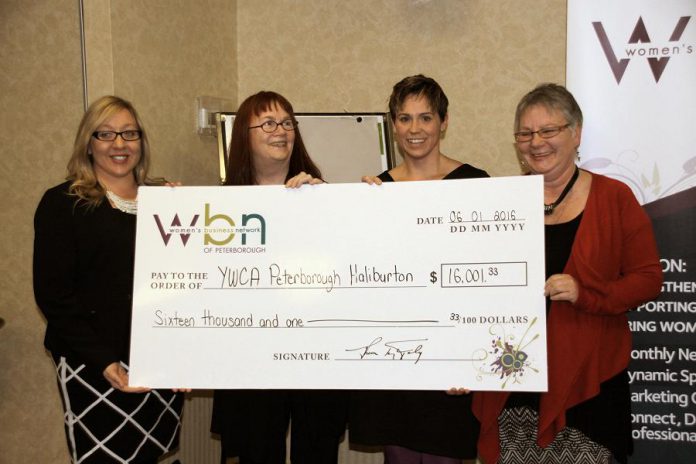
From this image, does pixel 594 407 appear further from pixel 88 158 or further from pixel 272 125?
pixel 88 158

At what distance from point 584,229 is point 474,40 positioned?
1.60 meters

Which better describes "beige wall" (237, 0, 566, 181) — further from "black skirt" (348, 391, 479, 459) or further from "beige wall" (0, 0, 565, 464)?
"black skirt" (348, 391, 479, 459)

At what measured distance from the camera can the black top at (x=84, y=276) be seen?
192cm

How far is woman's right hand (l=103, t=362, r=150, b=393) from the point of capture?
1913 mm

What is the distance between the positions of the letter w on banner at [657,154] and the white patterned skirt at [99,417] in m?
2.10

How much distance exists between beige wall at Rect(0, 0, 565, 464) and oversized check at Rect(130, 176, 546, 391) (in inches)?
35.6

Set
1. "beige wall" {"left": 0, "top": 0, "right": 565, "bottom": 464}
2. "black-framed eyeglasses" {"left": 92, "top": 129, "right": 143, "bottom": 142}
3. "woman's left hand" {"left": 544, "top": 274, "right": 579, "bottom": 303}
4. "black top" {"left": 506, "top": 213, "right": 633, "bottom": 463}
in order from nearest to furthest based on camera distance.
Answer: "woman's left hand" {"left": 544, "top": 274, "right": 579, "bottom": 303} → "black top" {"left": 506, "top": 213, "right": 633, "bottom": 463} → "black-framed eyeglasses" {"left": 92, "top": 129, "right": 143, "bottom": 142} → "beige wall" {"left": 0, "top": 0, "right": 565, "bottom": 464}

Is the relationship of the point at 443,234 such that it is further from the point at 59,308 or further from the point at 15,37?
the point at 15,37

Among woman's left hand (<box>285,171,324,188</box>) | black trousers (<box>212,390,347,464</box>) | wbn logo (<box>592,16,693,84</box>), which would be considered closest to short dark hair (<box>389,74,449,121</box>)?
woman's left hand (<box>285,171,324,188</box>)

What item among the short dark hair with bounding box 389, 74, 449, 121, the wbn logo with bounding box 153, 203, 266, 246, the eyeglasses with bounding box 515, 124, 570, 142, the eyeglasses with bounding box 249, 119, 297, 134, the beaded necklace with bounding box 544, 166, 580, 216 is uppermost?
the short dark hair with bounding box 389, 74, 449, 121

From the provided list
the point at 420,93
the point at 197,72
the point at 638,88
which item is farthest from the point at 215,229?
the point at 638,88

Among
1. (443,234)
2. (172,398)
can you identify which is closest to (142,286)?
(172,398)

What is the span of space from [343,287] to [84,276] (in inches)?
32.4

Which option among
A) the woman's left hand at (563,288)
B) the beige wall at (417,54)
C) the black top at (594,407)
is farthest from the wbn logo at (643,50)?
the woman's left hand at (563,288)
